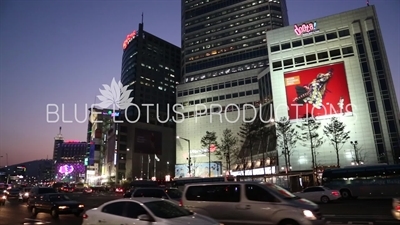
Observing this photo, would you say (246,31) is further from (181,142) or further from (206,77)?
(181,142)

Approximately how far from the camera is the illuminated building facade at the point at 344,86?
66.9 m

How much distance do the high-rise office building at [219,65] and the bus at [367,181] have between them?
61824 mm

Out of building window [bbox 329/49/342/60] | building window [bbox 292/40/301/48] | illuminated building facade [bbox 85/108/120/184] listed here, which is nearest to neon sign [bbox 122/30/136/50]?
illuminated building facade [bbox 85/108/120/184]

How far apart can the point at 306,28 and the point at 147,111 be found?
93.0 meters

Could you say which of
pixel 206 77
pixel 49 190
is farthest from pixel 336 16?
pixel 49 190

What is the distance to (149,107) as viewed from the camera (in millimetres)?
149500

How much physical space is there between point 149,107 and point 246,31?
66279mm

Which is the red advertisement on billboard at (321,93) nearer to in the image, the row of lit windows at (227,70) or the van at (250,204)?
the row of lit windows at (227,70)

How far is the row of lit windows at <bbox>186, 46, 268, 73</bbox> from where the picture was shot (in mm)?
106637

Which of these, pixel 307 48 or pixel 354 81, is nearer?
pixel 354 81

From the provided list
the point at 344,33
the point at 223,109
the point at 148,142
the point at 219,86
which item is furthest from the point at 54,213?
the point at 148,142

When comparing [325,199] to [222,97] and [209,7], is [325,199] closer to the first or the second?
[222,97]

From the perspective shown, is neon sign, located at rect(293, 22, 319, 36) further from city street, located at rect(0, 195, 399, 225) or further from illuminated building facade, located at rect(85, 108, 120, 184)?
illuminated building facade, located at rect(85, 108, 120, 184)

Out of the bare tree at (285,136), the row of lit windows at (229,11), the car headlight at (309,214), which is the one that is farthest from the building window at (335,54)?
the car headlight at (309,214)
